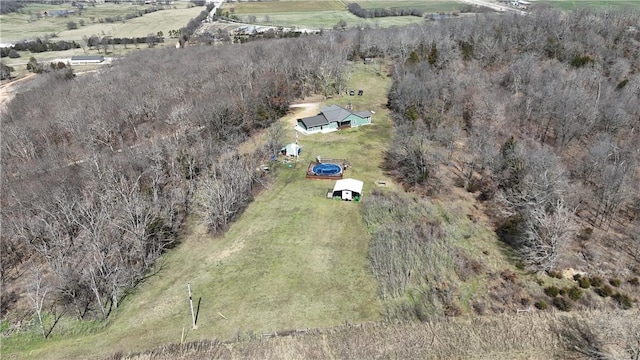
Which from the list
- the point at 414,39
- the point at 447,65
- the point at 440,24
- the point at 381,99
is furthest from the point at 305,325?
the point at 440,24

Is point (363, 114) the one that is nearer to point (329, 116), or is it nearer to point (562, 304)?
point (329, 116)

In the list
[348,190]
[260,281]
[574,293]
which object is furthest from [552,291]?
[260,281]

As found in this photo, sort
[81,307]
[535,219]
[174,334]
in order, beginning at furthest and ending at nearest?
[535,219], [81,307], [174,334]

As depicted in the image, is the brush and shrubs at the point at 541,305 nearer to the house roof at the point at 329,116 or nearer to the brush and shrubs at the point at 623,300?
the brush and shrubs at the point at 623,300

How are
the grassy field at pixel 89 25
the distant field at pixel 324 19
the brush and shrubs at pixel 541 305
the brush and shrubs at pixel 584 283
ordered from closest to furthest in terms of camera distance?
the brush and shrubs at pixel 541 305, the brush and shrubs at pixel 584 283, the distant field at pixel 324 19, the grassy field at pixel 89 25

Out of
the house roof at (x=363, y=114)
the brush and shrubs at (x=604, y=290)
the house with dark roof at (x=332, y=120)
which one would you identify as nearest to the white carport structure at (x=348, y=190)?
the house with dark roof at (x=332, y=120)

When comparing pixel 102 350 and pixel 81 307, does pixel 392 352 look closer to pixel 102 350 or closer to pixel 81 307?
pixel 102 350

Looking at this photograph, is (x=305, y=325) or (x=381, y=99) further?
(x=381, y=99)

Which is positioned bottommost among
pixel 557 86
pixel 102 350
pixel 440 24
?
pixel 102 350
